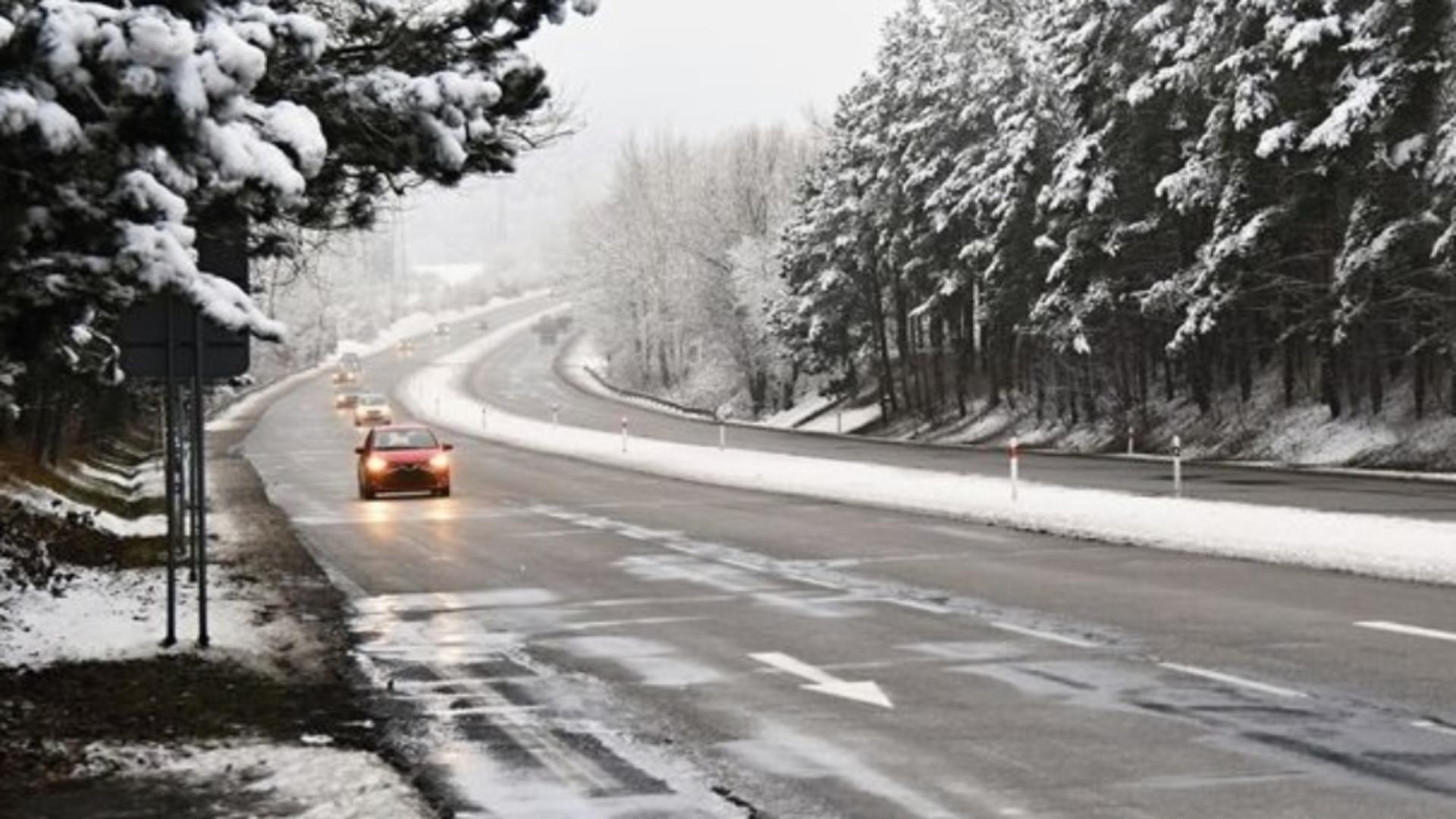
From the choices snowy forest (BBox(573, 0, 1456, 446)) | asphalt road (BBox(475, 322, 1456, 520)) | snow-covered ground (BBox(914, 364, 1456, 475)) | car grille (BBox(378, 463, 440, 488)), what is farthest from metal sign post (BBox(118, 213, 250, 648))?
snow-covered ground (BBox(914, 364, 1456, 475))

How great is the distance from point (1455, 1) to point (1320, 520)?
720 inches

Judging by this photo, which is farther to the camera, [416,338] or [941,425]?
[416,338]

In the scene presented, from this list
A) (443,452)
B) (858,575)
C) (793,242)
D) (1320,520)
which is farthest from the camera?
(793,242)

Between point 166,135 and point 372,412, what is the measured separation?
224 ft

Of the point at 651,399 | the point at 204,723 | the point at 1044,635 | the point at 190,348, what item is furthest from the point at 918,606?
the point at 651,399

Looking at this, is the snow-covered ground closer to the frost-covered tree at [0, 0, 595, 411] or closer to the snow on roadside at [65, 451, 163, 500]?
the snow on roadside at [65, 451, 163, 500]

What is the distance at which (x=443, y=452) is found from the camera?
32094mm

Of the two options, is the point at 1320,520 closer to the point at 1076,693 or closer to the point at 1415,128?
the point at 1076,693

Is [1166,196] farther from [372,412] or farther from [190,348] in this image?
[372,412]

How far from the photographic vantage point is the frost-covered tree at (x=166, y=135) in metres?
6.18

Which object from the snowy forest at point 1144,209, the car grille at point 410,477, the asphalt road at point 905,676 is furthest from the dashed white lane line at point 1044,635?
the snowy forest at point 1144,209

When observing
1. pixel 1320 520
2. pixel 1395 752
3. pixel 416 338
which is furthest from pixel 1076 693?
pixel 416 338

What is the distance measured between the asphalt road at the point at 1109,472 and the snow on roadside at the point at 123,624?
15364mm

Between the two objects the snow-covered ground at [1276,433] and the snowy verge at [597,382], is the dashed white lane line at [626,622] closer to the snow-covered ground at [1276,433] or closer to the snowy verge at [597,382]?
the snow-covered ground at [1276,433]
